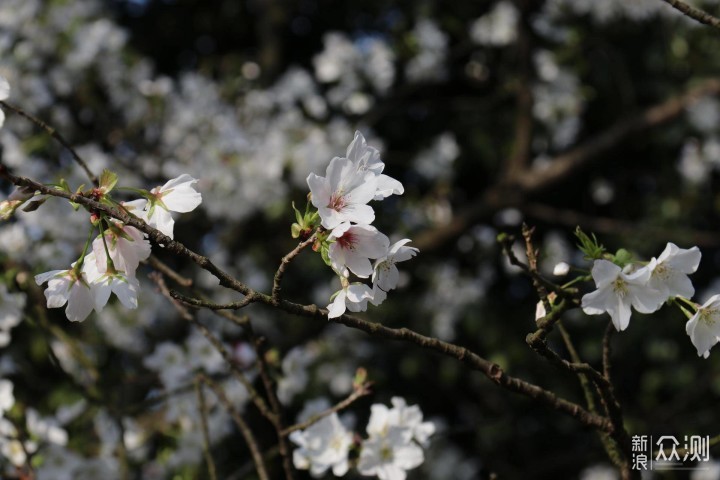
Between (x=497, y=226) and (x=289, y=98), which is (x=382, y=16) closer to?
(x=289, y=98)

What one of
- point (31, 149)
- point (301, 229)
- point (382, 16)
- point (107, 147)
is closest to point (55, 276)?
point (301, 229)

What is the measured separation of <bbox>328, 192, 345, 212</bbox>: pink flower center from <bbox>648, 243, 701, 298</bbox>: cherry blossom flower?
0.35m

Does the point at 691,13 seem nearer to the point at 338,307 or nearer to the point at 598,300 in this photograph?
the point at 598,300

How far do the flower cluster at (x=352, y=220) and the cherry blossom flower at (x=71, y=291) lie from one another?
0.25 meters

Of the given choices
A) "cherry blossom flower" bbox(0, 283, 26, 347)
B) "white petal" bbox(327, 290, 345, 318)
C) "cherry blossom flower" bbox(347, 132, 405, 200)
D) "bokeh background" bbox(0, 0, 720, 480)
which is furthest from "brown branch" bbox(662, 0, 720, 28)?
"bokeh background" bbox(0, 0, 720, 480)

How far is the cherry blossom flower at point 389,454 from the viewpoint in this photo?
134 centimetres

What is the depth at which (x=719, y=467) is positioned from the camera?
11.6ft

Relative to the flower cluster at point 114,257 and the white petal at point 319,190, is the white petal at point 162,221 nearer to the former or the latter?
the flower cluster at point 114,257

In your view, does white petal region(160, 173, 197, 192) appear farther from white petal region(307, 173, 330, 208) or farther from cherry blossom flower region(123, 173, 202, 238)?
white petal region(307, 173, 330, 208)

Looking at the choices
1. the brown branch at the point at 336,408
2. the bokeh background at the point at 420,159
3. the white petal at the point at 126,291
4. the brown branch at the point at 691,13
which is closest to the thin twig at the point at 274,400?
the brown branch at the point at 336,408

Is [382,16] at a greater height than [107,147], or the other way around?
[382,16]

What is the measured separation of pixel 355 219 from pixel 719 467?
3.25 meters

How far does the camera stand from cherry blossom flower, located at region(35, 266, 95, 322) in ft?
3.03

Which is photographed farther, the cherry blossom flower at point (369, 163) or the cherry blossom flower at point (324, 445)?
the cherry blossom flower at point (324, 445)
